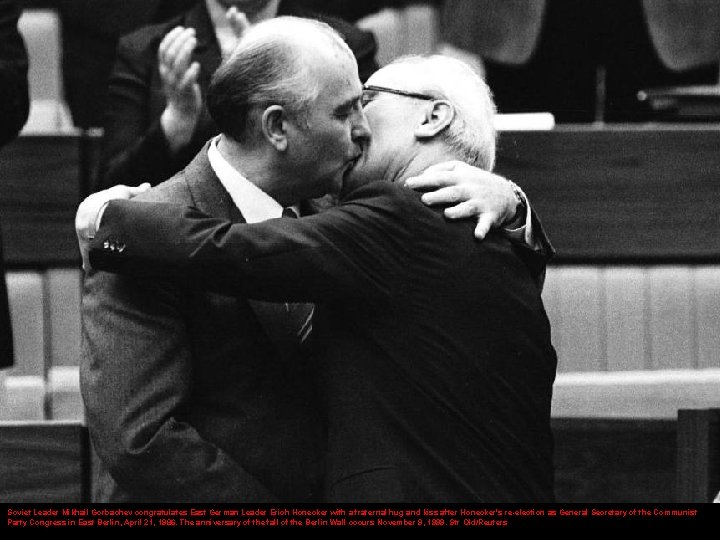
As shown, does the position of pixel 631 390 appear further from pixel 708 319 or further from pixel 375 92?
pixel 375 92

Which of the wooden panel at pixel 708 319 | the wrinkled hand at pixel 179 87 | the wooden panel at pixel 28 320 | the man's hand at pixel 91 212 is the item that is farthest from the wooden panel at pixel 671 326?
the man's hand at pixel 91 212

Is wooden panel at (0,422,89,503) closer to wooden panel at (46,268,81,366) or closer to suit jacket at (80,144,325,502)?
suit jacket at (80,144,325,502)

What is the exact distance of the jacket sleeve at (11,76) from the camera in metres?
2.67

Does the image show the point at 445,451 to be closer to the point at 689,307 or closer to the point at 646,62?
the point at 689,307

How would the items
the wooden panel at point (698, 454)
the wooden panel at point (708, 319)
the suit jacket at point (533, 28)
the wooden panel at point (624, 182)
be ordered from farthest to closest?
the suit jacket at point (533, 28) → the wooden panel at point (708, 319) → the wooden panel at point (624, 182) → the wooden panel at point (698, 454)

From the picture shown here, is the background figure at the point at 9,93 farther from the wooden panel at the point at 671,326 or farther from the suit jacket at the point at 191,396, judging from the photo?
the wooden panel at the point at 671,326

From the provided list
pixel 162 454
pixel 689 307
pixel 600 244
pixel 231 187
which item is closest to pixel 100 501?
pixel 162 454

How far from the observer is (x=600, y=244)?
11.7ft

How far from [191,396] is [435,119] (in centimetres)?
54

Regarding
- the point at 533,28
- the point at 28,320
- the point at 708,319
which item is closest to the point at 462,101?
the point at 708,319

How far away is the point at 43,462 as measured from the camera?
8.56 ft

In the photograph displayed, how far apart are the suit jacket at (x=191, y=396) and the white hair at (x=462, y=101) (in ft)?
1.13

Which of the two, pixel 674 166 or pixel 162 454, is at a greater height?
pixel 162 454
